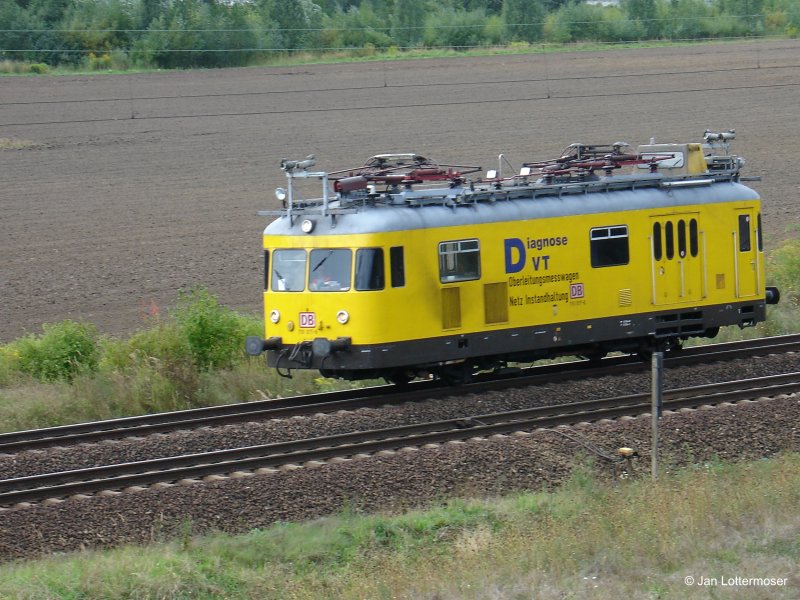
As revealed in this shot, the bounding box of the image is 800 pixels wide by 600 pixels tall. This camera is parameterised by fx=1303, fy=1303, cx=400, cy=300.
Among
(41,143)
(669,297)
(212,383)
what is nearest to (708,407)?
(669,297)

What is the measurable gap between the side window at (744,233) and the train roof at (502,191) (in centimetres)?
34

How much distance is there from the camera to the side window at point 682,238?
1981 centimetres

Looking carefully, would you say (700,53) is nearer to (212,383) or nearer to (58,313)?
(58,313)

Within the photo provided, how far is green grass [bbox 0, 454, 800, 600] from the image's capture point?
9266mm

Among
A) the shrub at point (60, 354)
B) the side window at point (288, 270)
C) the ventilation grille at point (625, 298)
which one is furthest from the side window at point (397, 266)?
the shrub at point (60, 354)

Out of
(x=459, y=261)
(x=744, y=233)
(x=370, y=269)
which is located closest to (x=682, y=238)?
(x=744, y=233)

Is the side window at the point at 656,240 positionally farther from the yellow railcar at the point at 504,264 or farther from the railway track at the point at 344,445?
the railway track at the point at 344,445

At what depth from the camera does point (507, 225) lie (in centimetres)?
1806

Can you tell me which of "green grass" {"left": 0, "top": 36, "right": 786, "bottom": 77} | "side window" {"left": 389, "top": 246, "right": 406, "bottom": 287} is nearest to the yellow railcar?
"side window" {"left": 389, "top": 246, "right": 406, "bottom": 287}

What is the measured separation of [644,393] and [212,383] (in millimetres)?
6291

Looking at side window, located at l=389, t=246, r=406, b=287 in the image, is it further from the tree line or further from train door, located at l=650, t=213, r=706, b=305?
the tree line

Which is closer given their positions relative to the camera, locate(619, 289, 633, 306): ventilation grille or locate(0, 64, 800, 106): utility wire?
locate(619, 289, 633, 306): ventilation grille

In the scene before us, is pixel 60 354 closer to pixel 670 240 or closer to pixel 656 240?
pixel 656 240

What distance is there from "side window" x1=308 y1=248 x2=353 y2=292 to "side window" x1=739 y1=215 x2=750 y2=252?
698 cm
